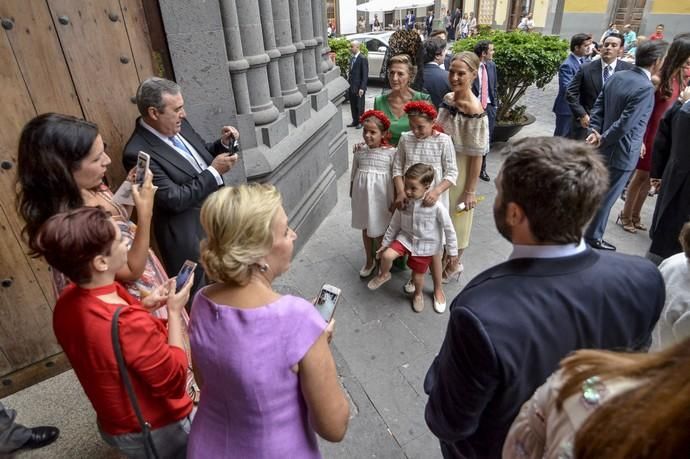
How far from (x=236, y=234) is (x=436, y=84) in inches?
165

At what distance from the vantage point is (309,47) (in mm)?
4832

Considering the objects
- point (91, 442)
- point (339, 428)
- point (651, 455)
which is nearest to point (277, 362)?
point (339, 428)

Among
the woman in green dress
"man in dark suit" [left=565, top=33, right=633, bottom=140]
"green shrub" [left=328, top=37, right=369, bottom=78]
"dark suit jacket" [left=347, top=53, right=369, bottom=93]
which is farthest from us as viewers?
"green shrub" [left=328, top=37, right=369, bottom=78]

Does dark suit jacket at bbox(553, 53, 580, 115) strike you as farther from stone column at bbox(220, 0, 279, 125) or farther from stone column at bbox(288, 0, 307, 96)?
stone column at bbox(220, 0, 279, 125)

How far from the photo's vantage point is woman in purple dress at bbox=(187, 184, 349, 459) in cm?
121

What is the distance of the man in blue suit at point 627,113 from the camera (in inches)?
140

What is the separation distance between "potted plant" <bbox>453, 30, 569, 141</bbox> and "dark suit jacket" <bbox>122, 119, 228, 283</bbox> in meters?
5.87

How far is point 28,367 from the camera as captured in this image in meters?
2.88

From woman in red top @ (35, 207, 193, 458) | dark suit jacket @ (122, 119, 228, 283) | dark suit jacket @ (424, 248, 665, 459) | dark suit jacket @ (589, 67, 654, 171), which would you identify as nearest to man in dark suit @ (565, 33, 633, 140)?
dark suit jacket @ (589, 67, 654, 171)

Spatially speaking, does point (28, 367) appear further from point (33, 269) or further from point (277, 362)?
point (277, 362)

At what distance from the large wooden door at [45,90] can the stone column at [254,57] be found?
2.93ft

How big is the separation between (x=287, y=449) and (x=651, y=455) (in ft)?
3.45

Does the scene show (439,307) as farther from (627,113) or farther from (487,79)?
(487,79)

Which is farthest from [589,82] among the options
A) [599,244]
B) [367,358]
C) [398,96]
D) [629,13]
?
[629,13]
